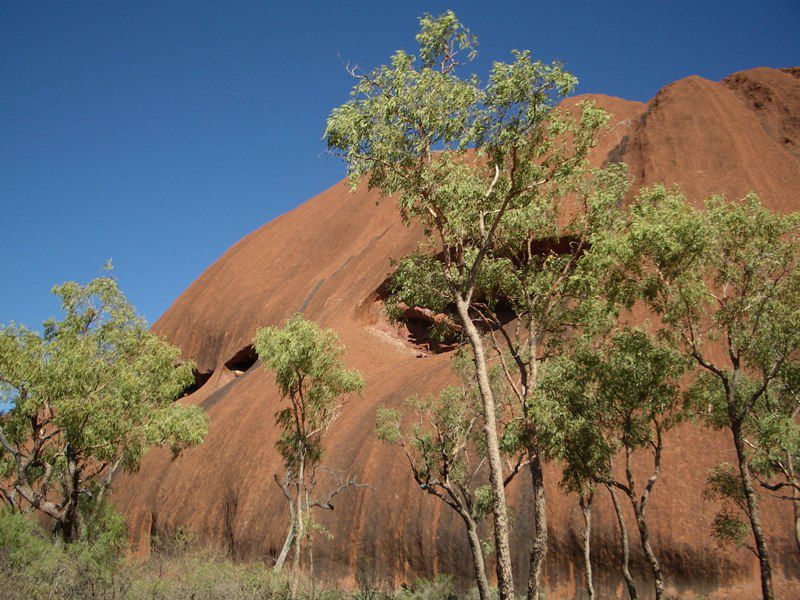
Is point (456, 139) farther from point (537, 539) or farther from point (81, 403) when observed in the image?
point (81, 403)

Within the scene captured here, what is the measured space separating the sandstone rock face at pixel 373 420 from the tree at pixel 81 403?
6.71 meters

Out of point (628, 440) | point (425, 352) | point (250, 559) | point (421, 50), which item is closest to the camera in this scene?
point (421, 50)

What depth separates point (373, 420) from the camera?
78.0 ft

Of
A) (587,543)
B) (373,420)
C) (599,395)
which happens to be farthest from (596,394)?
(373,420)

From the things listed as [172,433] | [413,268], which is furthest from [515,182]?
[172,433]

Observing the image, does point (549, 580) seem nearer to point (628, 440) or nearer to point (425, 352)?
point (628, 440)

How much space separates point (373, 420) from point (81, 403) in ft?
38.5

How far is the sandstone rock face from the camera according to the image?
50.9ft

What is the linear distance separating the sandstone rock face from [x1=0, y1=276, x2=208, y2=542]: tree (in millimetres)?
6714

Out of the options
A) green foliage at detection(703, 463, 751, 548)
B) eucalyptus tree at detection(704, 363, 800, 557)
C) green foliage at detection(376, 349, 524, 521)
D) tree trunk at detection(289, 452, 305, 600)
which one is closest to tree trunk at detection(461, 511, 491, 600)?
green foliage at detection(376, 349, 524, 521)

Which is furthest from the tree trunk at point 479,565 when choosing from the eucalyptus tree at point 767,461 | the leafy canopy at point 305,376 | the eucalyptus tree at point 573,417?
the leafy canopy at point 305,376

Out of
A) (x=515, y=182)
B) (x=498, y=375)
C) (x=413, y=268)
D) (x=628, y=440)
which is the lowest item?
(x=628, y=440)

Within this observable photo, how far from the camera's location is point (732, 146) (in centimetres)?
2805

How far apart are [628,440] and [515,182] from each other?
19.3ft
